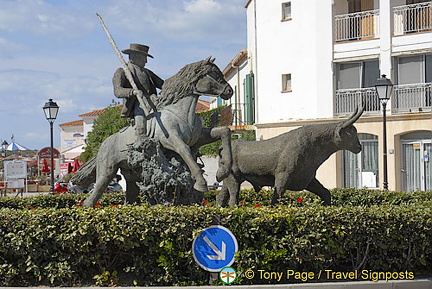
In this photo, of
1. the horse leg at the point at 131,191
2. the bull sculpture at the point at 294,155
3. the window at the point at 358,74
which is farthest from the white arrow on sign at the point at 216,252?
the window at the point at 358,74

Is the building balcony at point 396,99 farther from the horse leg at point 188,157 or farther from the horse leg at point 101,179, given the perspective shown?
the horse leg at point 188,157

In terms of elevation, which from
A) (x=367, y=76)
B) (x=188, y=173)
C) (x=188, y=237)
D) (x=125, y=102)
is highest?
(x=367, y=76)

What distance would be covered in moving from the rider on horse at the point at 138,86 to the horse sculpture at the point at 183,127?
0.17 meters

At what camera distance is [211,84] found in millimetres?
8422

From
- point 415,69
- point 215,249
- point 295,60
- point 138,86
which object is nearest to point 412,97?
point 415,69

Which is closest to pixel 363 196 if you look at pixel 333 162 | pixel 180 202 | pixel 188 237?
pixel 180 202

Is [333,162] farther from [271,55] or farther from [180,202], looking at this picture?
[180,202]

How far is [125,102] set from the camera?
8727 mm

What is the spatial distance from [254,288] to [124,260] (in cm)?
170

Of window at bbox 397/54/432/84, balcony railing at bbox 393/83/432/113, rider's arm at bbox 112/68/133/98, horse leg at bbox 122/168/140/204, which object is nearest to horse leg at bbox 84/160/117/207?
horse leg at bbox 122/168/140/204

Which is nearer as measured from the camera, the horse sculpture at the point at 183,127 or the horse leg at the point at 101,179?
the horse sculpture at the point at 183,127

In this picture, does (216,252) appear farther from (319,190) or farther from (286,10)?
(286,10)

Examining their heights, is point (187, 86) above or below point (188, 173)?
above

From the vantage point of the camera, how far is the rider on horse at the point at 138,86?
8562mm
